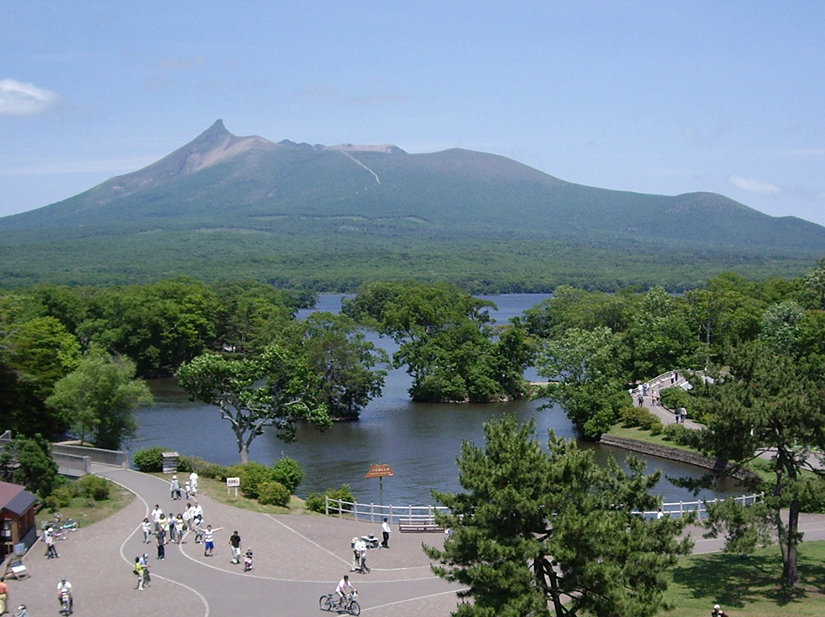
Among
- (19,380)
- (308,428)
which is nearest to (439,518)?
(19,380)

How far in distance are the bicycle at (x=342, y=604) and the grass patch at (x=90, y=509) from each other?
10.1m

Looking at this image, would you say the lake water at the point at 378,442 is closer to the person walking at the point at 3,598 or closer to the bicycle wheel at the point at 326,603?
the bicycle wheel at the point at 326,603

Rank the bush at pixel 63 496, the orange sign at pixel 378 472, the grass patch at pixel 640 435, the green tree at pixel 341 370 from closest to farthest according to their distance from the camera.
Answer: the bush at pixel 63 496
the orange sign at pixel 378 472
the grass patch at pixel 640 435
the green tree at pixel 341 370

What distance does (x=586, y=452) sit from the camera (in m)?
17.5

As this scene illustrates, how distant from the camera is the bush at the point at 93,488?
29.7 meters

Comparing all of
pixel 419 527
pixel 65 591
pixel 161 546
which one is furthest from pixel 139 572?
pixel 419 527

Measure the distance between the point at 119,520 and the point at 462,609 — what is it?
14971 mm

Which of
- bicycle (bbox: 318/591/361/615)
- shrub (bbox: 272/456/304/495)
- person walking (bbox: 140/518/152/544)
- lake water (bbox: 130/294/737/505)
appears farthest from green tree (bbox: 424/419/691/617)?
lake water (bbox: 130/294/737/505)

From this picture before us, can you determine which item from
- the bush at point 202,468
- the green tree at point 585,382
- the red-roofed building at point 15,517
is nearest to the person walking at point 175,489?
the bush at point 202,468

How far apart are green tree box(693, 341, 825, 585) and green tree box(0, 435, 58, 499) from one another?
19.0 m

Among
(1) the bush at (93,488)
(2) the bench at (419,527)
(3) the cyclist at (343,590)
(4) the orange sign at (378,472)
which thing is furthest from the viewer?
(4) the orange sign at (378,472)

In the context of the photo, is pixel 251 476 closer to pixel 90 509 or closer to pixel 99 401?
pixel 90 509

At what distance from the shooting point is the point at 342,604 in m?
20.5

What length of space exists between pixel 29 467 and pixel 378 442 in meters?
23.7
